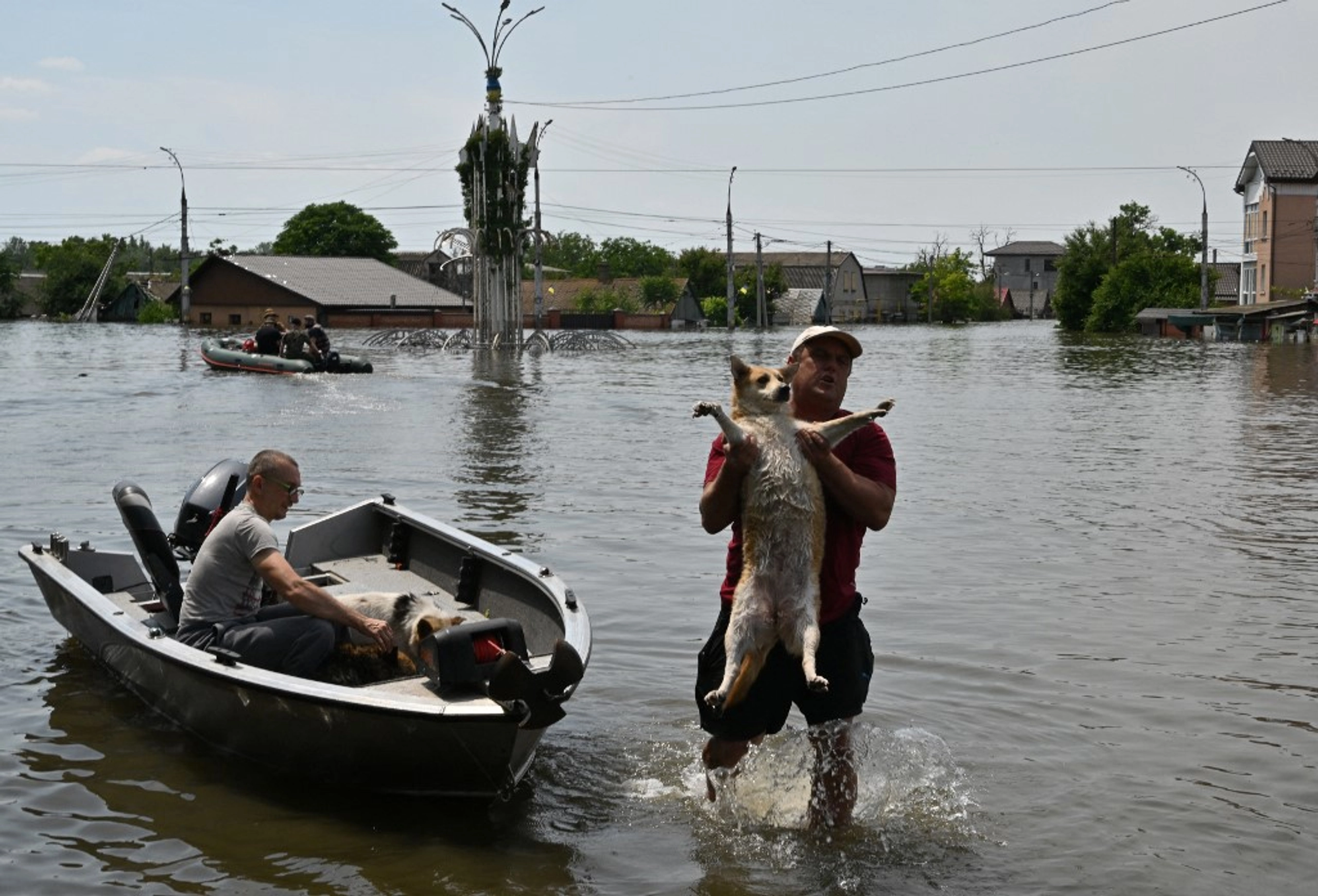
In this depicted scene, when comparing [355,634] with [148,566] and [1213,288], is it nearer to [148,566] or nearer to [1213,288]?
[148,566]

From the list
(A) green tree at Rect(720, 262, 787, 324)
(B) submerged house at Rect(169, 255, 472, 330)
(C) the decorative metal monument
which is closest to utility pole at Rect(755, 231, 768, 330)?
(A) green tree at Rect(720, 262, 787, 324)

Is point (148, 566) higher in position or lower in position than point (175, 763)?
higher

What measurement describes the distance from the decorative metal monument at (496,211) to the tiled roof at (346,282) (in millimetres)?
44121

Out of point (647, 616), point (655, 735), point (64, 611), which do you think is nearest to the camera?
point (655, 735)

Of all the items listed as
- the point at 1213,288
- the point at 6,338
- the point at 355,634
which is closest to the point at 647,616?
the point at 355,634

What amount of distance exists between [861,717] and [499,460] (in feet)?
45.0

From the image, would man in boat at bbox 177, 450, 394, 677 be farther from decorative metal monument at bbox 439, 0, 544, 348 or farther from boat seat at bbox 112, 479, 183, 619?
decorative metal monument at bbox 439, 0, 544, 348

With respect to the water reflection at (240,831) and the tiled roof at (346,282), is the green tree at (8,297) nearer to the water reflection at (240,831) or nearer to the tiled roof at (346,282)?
the tiled roof at (346,282)

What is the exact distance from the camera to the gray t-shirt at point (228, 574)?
8.04 metres

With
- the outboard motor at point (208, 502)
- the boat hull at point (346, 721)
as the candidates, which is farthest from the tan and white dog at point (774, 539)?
the outboard motor at point (208, 502)

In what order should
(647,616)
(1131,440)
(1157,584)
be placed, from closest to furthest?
(647,616), (1157,584), (1131,440)

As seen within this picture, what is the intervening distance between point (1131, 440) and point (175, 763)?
2016 cm

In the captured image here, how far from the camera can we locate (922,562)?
14.2m

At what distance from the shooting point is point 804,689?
639 cm
